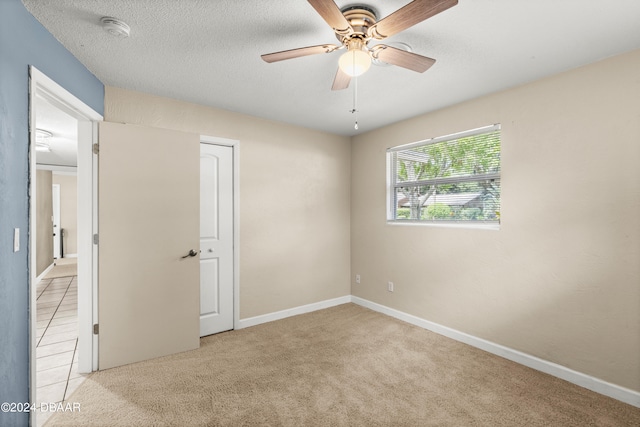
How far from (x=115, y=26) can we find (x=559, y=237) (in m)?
3.47

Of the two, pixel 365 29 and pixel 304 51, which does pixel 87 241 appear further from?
pixel 365 29

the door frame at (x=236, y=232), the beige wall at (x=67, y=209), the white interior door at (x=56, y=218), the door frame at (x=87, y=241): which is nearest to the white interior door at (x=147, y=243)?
the door frame at (x=87, y=241)

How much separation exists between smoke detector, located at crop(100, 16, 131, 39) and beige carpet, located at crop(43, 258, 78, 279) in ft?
20.5

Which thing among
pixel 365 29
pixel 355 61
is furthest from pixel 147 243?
pixel 365 29

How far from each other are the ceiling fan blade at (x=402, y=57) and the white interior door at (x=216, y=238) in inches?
84.6

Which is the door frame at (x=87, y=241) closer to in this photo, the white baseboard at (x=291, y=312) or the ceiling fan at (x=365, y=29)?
the white baseboard at (x=291, y=312)

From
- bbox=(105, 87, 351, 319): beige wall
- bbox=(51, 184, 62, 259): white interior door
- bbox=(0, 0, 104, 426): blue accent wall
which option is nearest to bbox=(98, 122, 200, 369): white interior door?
bbox=(105, 87, 351, 319): beige wall

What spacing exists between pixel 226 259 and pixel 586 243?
330cm

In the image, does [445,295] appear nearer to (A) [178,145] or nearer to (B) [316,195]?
(B) [316,195]

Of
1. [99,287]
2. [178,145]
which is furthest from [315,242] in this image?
[99,287]

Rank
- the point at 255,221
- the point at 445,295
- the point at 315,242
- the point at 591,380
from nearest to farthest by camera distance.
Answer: the point at 591,380 → the point at 445,295 → the point at 255,221 → the point at 315,242

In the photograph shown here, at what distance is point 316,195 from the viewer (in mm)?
4102

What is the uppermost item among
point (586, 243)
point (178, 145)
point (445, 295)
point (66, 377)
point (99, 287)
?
point (178, 145)

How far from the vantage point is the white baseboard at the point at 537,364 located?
211 centimetres
